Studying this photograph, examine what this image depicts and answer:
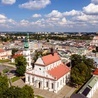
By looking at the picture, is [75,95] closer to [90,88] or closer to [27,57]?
[90,88]

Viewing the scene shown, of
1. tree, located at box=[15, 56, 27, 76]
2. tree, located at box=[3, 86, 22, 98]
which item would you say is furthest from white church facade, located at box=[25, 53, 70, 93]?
tree, located at box=[3, 86, 22, 98]

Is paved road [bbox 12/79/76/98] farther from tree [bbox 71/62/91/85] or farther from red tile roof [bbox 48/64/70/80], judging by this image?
red tile roof [bbox 48/64/70/80]

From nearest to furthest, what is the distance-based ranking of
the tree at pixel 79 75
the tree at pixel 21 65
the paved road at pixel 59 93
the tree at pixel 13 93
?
the tree at pixel 13 93 < the paved road at pixel 59 93 < the tree at pixel 79 75 < the tree at pixel 21 65

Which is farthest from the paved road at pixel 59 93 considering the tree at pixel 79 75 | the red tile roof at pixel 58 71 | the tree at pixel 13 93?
the tree at pixel 13 93

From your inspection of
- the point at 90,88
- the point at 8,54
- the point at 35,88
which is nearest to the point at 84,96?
the point at 90,88

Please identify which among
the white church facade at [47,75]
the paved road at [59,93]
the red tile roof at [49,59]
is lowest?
the paved road at [59,93]

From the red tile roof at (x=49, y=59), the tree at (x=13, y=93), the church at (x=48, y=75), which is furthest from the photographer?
the red tile roof at (x=49, y=59)

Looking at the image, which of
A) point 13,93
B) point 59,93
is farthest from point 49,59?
point 13,93

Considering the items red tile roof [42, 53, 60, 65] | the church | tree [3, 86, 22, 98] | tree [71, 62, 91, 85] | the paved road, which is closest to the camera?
tree [3, 86, 22, 98]

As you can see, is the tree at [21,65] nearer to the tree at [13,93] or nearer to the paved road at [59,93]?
the paved road at [59,93]
